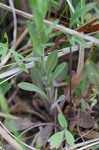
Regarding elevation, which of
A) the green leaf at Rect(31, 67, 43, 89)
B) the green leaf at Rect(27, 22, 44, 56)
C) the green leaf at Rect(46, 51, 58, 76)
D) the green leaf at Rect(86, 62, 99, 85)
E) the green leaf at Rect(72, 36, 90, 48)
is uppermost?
the green leaf at Rect(27, 22, 44, 56)

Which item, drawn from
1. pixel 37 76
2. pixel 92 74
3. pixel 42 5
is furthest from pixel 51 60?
pixel 92 74

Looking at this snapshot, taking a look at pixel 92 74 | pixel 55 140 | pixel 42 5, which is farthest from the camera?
pixel 92 74

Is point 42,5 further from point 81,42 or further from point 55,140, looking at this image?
point 55,140

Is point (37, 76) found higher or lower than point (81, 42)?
lower

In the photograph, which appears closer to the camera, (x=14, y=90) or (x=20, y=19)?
(x=14, y=90)

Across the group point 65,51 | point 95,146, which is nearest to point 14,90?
point 65,51

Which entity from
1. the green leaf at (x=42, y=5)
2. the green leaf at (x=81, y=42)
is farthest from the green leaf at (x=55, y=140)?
the green leaf at (x=42, y=5)

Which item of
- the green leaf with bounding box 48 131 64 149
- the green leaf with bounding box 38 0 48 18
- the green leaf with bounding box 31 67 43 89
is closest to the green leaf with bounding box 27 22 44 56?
the green leaf with bounding box 38 0 48 18

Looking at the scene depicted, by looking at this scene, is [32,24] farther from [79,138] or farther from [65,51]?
[79,138]

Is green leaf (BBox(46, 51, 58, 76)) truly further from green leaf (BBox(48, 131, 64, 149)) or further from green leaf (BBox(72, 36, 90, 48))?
green leaf (BBox(48, 131, 64, 149))

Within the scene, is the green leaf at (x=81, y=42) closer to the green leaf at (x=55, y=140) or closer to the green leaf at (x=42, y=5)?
the green leaf at (x=42, y=5)

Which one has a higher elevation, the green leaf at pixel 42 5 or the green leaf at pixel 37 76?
the green leaf at pixel 42 5
